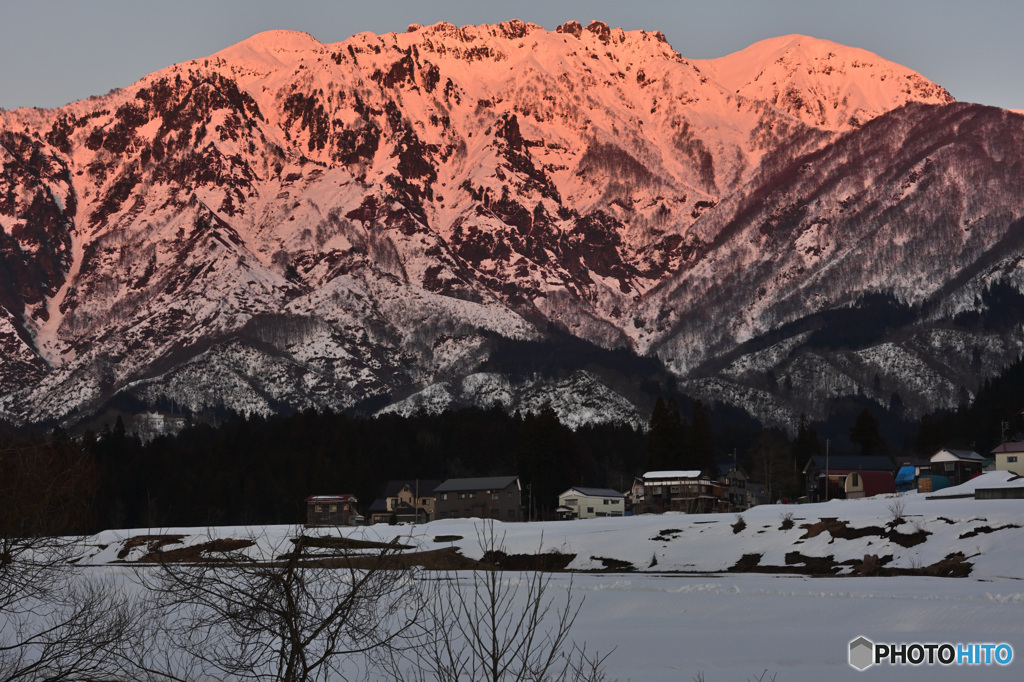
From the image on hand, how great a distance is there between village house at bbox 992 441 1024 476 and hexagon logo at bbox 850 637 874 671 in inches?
3586

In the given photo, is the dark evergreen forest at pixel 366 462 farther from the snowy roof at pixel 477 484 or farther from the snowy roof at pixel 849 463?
the snowy roof at pixel 477 484

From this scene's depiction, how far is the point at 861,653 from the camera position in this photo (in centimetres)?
4006

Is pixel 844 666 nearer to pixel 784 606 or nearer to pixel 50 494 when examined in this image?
pixel 784 606

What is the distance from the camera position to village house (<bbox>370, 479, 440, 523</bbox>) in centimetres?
16012

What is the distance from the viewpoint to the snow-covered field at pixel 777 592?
4022 cm

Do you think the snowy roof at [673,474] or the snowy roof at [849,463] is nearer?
the snowy roof at [673,474]

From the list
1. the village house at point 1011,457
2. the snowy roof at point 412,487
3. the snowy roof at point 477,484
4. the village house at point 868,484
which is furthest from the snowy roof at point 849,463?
Result: the snowy roof at point 412,487

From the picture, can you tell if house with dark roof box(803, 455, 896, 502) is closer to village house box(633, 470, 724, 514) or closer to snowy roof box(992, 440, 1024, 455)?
village house box(633, 470, 724, 514)

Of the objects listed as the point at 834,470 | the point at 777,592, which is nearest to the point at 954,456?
the point at 834,470

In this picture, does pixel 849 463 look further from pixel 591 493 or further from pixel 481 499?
pixel 481 499

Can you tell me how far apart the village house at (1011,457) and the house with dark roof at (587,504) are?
45041 millimetres

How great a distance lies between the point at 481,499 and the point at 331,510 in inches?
847

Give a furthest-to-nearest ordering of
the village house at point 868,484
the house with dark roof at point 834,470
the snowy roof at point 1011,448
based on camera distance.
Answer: the house with dark roof at point 834,470 < the village house at point 868,484 < the snowy roof at point 1011,448

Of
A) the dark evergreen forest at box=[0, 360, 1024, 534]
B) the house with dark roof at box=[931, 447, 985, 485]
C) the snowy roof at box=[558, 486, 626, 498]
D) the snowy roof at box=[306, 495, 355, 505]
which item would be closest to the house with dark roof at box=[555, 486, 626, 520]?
the snowy roof at box=[558, 486, 626, 498]
